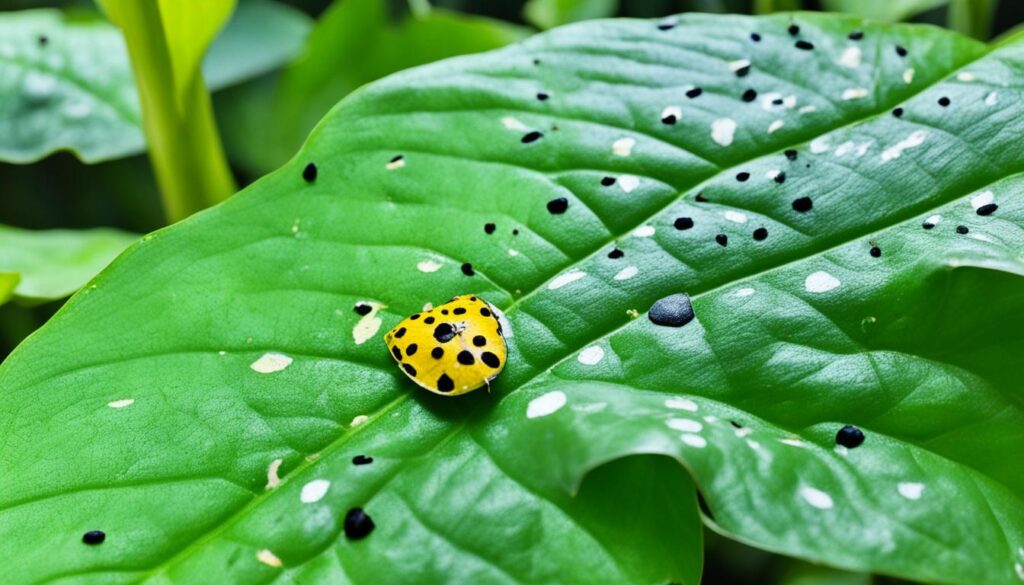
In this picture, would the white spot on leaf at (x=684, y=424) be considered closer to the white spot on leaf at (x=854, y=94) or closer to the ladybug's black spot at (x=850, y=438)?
the ladybug's black spot at (x=850, y=438)

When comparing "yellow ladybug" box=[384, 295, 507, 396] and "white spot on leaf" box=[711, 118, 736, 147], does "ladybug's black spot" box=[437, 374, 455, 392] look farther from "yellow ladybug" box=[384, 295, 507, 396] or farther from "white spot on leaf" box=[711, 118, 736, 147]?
"white spot on leaf" box=[711, 118, 736, 147]

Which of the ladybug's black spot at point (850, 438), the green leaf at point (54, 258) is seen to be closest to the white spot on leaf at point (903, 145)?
the ladybug's black spot at point (850, 438)

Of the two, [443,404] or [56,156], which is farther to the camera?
[56,156]

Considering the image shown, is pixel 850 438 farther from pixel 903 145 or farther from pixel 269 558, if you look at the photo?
pixel 269 558

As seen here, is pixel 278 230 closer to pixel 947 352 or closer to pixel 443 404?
pixel 443 404

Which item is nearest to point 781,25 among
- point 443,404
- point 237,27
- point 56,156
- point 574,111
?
point 574,111

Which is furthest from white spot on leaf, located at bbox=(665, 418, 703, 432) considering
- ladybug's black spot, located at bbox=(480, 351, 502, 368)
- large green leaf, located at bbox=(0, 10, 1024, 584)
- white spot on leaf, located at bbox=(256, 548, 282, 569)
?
white spot on leaf, located at bbox=(256, 548, 282, 569)

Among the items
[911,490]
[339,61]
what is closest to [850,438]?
[911,490]
